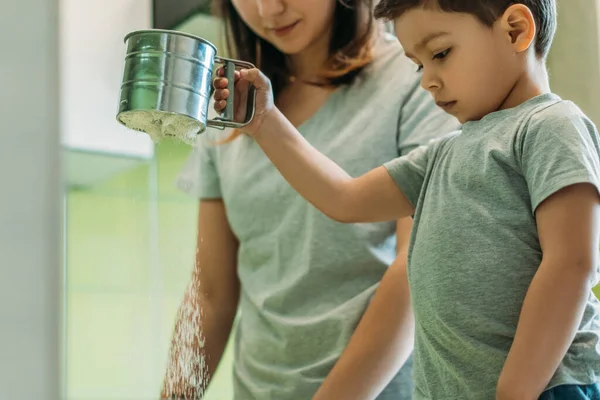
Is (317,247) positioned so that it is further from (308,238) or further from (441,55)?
(441,55)

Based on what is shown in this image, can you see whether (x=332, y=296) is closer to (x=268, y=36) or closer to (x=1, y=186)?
(x=268, y=36)

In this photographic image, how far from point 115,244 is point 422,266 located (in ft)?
1.50

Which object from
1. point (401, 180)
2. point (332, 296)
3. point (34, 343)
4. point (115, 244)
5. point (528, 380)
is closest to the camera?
point (34, 343)

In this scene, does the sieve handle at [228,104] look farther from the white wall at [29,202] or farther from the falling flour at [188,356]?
the white wall at [29,202]

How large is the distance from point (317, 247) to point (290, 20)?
21cm

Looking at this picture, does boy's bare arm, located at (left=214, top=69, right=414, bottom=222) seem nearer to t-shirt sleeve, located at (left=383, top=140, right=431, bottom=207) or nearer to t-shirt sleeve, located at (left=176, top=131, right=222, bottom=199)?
t-shirt sleeve, located at (left=383, top=140, right=431, bottom=207)

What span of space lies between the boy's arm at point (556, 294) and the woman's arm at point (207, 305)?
1.21 ft

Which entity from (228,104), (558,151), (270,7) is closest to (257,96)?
(228,104)

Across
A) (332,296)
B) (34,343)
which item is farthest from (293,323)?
(34,343)

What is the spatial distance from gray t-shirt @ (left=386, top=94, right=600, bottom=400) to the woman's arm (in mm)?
300

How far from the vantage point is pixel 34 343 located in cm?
20

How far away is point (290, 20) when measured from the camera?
75 cm

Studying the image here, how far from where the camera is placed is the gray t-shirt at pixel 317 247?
72 cm

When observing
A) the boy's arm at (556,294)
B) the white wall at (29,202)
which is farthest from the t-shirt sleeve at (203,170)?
the white wall at (29,202)
